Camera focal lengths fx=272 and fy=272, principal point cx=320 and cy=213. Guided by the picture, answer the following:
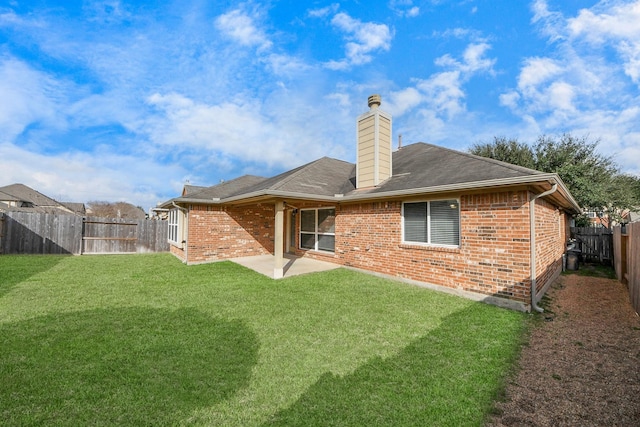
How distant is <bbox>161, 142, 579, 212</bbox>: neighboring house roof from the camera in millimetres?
5641

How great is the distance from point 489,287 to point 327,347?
4040 mm

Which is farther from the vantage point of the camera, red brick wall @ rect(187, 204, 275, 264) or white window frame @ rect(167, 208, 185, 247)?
white window frame @ rect(167, 208, 185, 247)

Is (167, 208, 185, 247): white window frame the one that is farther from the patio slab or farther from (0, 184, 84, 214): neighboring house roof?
(0, 184, 84, 214): neighboring house roof

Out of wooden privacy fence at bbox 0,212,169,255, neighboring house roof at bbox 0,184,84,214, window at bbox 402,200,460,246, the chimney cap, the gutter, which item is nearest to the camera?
the gutter

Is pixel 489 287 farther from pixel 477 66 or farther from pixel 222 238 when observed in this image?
pixel 477 66

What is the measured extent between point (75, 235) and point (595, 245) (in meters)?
24.2

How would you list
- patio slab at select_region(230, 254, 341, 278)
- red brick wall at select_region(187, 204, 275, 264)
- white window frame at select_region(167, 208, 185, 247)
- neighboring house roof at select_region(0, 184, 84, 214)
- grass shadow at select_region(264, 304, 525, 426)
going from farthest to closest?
neighboring house roof at select_region(0, 184, 84, 214) < white window frame at select_region(167, 208, 185, 247) < red brick wall at select_region(187, 204, 275, 264) < patio slab at select_region(230, 254, 341, 278) < grass shadow at select_region(264, 304, 525, 426)

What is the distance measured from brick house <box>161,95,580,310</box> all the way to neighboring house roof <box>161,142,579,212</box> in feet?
0.12

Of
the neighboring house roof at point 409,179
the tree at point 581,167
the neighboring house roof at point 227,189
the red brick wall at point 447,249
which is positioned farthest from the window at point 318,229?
the tree at point 581,167

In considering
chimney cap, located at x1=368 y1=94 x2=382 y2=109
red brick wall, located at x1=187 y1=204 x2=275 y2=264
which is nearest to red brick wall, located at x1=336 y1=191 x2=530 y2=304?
chimney cap, located at x1=368 y1=94 x2=382 y2=109

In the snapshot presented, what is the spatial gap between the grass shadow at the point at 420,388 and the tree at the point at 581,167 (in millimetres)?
17645

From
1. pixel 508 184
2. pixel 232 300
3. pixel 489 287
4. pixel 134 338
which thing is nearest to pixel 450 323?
pixel 489 287

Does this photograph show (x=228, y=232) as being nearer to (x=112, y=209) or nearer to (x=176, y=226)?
(x=176, y=226)

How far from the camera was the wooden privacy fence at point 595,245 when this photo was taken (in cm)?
1184
